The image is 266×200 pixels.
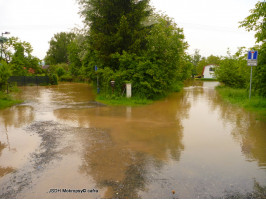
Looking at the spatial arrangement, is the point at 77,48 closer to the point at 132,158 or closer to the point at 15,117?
the point at 15,117

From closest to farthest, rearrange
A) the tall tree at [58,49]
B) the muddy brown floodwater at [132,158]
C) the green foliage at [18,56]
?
1. the muddy brown floodwater at [132,158]
2. the green foliage at [18,56]
3. the tall tree at [58,49]

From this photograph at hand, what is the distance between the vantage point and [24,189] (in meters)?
3.84

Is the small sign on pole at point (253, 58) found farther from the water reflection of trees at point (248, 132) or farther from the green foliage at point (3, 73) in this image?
the green foliage at point (3, 73)

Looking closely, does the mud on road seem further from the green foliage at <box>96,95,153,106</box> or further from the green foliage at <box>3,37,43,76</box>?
the green foliage at <box>3,37,43,76</box>

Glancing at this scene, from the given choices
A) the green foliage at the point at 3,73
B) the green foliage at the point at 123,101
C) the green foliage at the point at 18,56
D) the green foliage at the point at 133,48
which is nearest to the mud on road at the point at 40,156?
the green foliage at the point at 123,101

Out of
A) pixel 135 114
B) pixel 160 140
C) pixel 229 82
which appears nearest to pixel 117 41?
pixel 135 114

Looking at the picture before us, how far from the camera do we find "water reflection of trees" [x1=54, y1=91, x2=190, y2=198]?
4184 millimetres

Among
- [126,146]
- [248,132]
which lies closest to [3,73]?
[126,146]

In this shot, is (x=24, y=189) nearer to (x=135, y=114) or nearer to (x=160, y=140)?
(x=160, y=140)

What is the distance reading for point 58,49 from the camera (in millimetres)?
64000

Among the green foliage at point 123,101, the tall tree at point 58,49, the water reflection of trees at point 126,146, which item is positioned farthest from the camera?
the tall tree at point 58,49

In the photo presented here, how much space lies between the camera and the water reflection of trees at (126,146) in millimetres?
4184

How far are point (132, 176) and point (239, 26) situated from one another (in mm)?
9373

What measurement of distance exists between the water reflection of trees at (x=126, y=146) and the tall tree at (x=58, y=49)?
57.9m
